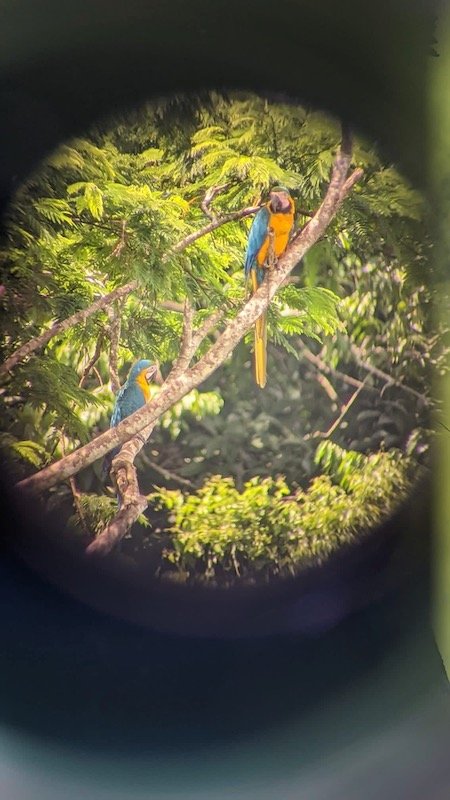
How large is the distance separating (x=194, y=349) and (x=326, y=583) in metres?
0.43

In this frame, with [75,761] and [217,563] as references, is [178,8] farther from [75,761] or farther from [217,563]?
[75,761]

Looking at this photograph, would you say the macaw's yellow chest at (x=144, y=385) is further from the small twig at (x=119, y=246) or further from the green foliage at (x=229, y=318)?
the small twig at (x=119, y=246)

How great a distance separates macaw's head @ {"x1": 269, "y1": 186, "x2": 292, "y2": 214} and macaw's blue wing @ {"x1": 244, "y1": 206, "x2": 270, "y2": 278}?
0.05 feet

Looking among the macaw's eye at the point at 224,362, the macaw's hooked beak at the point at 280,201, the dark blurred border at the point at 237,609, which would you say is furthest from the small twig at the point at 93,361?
the macaw's hooked beak at the point at 280,201

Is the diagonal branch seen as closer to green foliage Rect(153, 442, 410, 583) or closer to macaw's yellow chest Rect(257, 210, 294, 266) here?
macaw's yellow chest Rect(257, 210, 294, 266)

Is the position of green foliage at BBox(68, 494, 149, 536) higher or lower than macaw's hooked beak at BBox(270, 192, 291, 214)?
lower

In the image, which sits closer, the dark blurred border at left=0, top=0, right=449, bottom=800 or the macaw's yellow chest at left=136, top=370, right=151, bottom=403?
the dark blurred border at left=0, top=0, right=449, bottom=800

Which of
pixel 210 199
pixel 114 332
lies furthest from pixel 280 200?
pixel 114 332

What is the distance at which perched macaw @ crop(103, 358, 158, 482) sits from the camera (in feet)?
3.28

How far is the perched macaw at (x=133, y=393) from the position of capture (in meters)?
1.00

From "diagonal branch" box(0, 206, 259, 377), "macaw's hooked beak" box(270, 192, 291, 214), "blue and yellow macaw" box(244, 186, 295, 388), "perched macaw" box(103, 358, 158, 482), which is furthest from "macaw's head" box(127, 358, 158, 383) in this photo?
"macaw's hooked beak" box(270, 192, 291, 214)

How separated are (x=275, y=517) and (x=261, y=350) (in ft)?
0.88

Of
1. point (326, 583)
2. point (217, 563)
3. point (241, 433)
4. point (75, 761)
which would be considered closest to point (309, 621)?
point (326, 583)

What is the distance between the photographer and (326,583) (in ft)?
3.31
